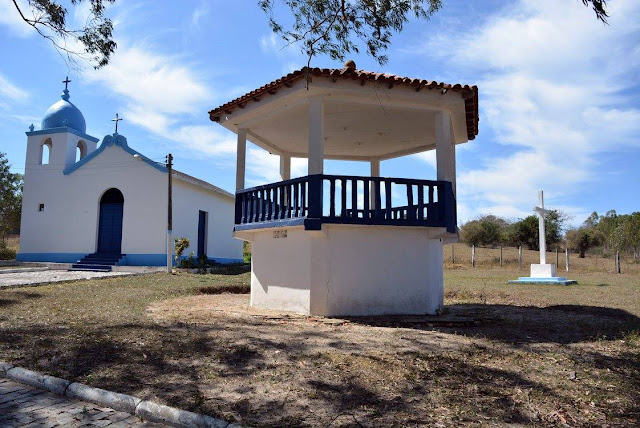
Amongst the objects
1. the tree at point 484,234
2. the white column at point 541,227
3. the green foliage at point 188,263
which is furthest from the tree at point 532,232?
the green foliage at point 188,263

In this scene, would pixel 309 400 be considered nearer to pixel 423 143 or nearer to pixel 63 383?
pixel 63 383

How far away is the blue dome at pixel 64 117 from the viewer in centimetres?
2394

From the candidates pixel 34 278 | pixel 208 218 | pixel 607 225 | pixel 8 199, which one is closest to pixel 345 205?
pixel 34 278

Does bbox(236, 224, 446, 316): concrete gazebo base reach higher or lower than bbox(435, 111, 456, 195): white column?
lower

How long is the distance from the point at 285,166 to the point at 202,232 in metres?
13.7

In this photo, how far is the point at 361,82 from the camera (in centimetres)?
810

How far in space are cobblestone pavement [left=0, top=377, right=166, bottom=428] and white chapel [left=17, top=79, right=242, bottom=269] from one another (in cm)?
1566

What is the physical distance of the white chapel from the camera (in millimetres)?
21266

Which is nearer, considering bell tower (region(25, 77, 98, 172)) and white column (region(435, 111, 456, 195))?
white column (region(435, 111, 456, 195))

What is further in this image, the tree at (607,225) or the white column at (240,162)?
the tree at (607,225)

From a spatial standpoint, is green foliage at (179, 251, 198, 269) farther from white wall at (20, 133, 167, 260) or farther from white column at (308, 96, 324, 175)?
white column at (308, 96, 324, 175)

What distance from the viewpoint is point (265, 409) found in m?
3.72

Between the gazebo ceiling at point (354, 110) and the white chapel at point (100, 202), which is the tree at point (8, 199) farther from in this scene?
the gazebo ceiling at point (354, 110)

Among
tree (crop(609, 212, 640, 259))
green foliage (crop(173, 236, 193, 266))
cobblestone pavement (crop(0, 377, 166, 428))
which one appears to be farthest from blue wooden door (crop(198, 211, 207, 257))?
tree (crop(609, 212, 640, 259))
